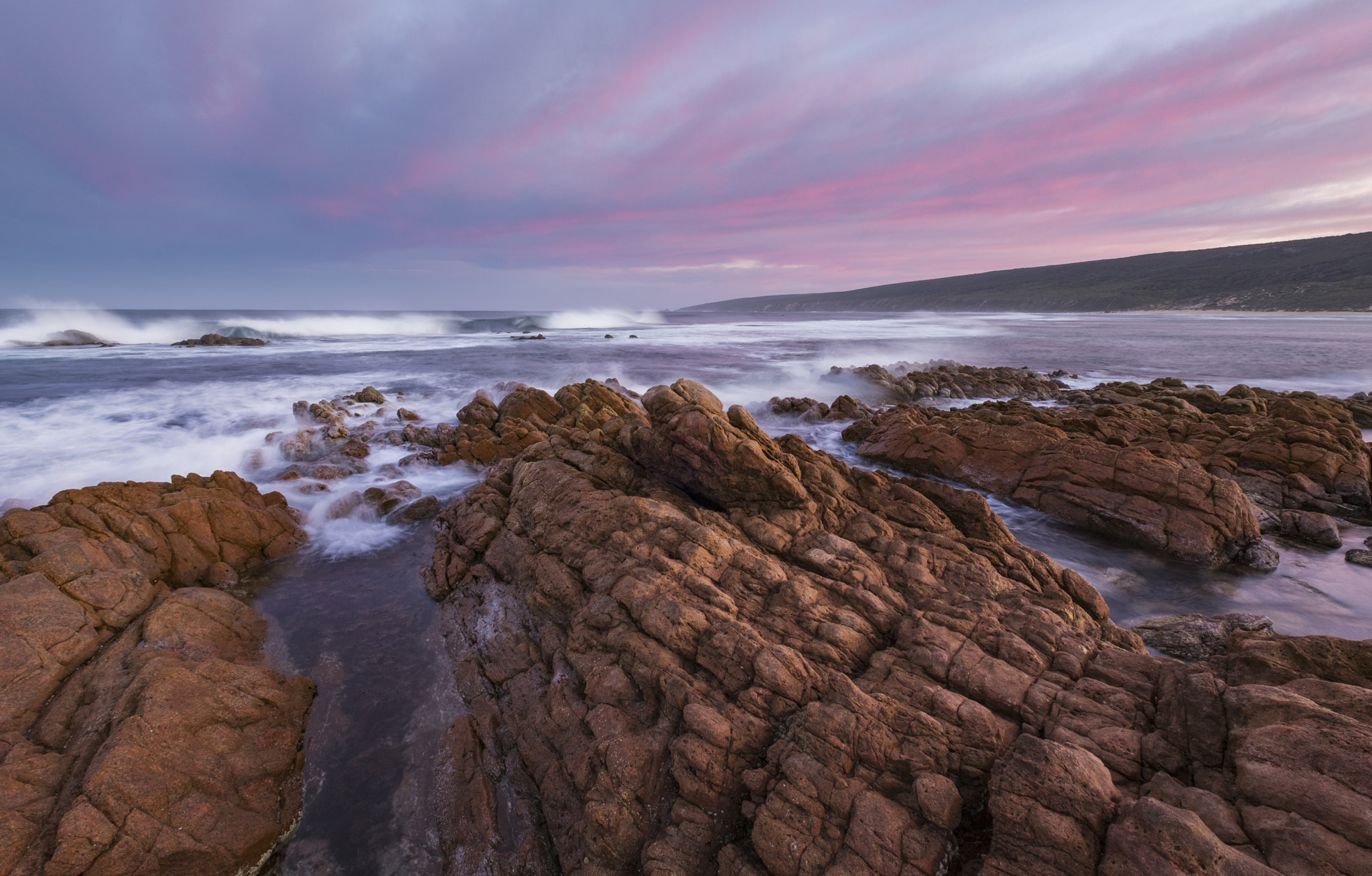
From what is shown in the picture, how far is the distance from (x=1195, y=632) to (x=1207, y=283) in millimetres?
193376

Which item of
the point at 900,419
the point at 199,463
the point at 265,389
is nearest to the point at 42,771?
the point at 199,463

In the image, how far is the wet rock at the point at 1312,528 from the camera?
10914 mm

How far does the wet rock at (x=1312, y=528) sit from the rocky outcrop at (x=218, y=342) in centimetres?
7819

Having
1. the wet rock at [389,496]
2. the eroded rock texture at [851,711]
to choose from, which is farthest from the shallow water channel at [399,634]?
the wet rock at [389,496]

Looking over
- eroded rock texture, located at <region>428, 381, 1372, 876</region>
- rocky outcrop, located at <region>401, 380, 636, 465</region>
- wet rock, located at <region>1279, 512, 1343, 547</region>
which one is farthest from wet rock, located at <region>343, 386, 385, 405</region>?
wet rock, located at <region>1279, 512, 1343, 547</region>

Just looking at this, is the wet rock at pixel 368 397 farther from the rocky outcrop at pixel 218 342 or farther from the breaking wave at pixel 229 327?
the breaking wave at pixel 229 327

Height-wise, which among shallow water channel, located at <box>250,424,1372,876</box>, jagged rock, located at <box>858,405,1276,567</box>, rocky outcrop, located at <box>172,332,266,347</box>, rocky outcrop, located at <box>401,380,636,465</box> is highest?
rocky outcrop, located at <box>172,332,266,347</box>

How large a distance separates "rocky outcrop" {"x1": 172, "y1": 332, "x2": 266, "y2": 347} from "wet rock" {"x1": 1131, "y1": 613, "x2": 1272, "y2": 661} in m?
75.9

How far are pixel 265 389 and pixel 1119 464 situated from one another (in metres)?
38.7

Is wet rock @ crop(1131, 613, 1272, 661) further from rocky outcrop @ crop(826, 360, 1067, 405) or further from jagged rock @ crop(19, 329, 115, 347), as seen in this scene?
jagged rock @ crop(19, 329, 115, 347)

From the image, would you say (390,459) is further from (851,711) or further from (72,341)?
(72,341)

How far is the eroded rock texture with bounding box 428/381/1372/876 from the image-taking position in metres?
4.02

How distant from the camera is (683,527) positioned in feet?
26.1

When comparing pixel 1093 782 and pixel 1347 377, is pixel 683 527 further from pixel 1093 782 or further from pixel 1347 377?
pixel 1347 377
